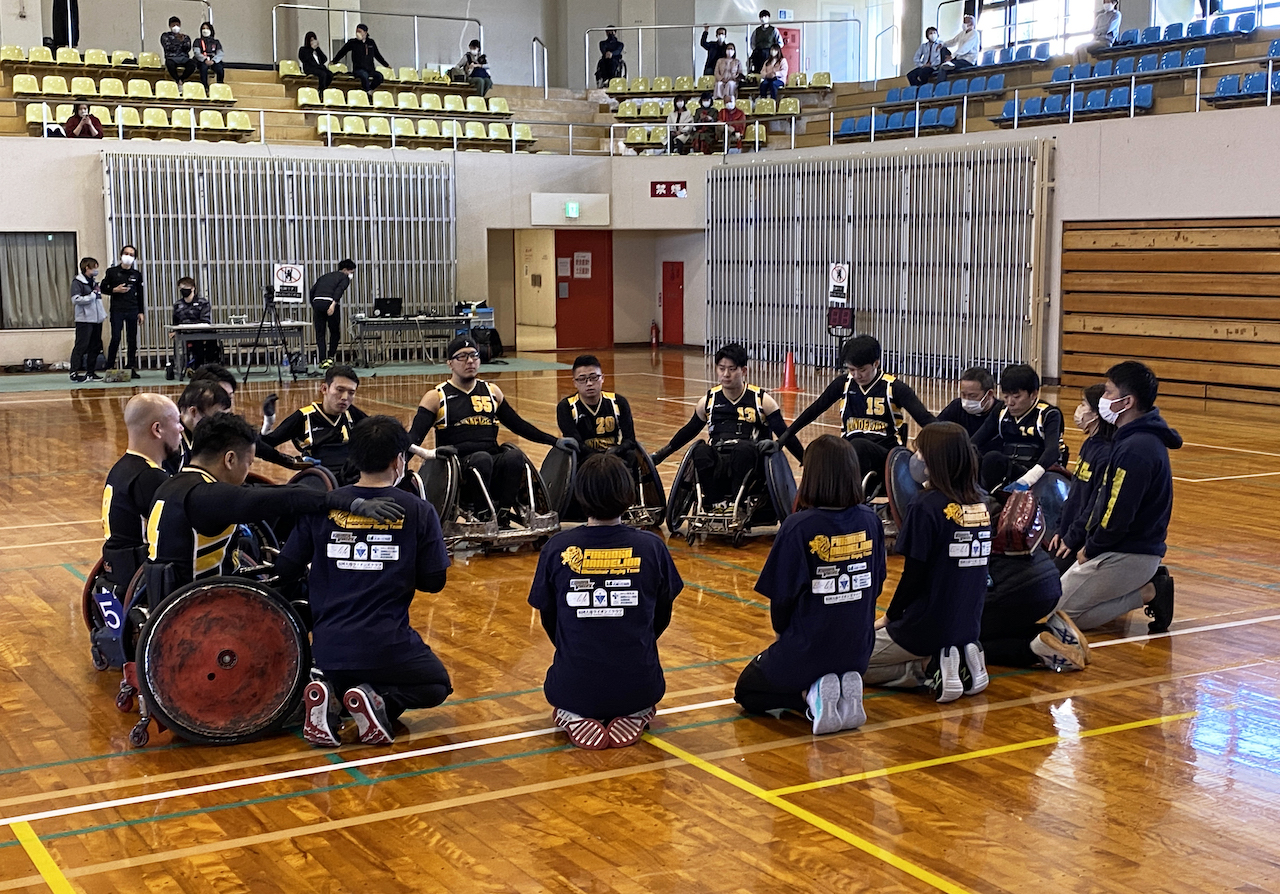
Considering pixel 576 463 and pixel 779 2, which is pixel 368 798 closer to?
pixel 576 463

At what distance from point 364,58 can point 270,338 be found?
629 centimetres

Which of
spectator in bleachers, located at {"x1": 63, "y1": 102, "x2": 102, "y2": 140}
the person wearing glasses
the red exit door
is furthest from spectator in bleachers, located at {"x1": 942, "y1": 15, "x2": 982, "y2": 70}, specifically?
the person wearing glasses

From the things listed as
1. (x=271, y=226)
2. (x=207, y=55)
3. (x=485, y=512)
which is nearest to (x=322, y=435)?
(x=485, y=512)

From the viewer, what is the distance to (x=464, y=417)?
9.20m

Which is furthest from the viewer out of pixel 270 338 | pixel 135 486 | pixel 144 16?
pixel 144 16

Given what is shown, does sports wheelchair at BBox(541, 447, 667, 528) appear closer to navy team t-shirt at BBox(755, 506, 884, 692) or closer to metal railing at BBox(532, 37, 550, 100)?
navy team t-shirt at BBox(755, 506, 884, 692)

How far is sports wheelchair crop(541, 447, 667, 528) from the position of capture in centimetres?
952

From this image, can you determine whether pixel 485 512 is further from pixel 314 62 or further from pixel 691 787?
pixel 314 62

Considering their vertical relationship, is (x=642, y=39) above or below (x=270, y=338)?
above

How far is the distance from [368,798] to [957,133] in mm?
19272

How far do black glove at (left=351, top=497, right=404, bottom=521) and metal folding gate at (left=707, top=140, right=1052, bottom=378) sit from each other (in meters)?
16.7

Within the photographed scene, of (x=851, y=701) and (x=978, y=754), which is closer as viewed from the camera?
(x=978, y=754)

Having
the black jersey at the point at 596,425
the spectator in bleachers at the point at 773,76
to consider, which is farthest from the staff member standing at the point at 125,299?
the black jersey at the point at 596,425

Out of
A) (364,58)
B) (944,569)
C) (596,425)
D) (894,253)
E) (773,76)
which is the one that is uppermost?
(364,58)
